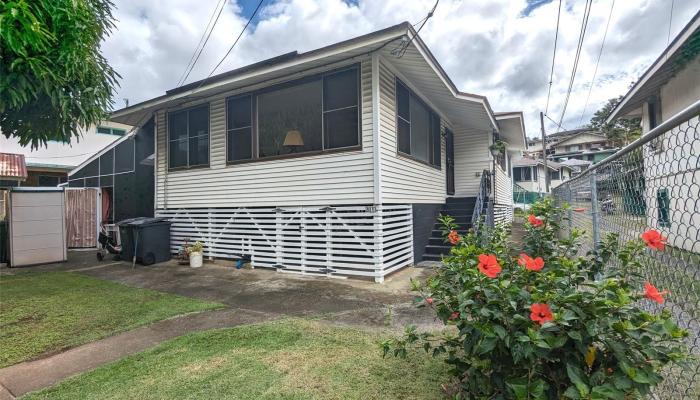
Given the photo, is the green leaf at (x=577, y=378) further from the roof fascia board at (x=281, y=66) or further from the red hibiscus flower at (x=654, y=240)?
the roof fascia board at (x=281, y=66)

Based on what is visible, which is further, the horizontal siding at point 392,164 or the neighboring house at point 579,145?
the neighboring house at point 579,145

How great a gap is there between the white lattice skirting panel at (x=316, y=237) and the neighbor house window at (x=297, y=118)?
125 centimetres

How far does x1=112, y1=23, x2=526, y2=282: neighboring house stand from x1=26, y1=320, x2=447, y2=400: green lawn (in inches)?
111

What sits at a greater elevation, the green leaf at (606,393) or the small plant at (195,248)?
the green leaf at (606,393)

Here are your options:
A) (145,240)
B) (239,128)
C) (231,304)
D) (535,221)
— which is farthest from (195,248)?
(535,221)

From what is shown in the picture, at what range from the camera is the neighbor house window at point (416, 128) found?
22.4ft

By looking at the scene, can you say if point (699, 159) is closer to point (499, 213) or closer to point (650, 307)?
point (650, 307)

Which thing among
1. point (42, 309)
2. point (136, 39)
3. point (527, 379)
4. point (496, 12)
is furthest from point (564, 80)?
point (42, 309)

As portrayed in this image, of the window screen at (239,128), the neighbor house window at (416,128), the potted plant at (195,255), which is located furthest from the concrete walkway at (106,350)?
the neighbor house window at (416,128)

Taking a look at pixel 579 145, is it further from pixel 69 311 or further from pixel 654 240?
pixel 69 311

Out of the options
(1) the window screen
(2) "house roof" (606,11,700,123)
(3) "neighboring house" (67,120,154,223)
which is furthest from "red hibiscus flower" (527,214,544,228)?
(3) "neighboring house" (67,120,154,223)

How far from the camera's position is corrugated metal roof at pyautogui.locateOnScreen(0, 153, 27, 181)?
10.6 meters

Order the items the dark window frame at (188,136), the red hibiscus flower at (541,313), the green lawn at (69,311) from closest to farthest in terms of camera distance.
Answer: the red hibiscus flower at (541,313) → the green lawn at (69,311) → the dark window frame at (188,136)

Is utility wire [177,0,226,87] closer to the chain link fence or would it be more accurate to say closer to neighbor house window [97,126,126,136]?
the chain link fence
